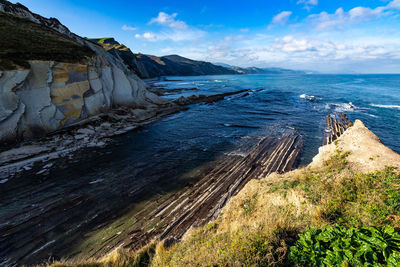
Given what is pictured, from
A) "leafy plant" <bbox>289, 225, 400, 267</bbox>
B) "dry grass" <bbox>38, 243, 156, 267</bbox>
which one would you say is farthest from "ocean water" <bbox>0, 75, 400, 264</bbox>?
"leafy plant" <bbox>289, 225, 400, 267</bbox>

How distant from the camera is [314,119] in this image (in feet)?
101

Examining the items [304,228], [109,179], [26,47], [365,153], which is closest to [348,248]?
[304,228]

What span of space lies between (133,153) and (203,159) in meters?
7.28

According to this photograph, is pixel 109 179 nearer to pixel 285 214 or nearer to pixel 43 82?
pixel 285 214

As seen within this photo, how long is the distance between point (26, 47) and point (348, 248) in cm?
3118

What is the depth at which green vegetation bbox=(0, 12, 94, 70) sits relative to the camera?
57.6 ft

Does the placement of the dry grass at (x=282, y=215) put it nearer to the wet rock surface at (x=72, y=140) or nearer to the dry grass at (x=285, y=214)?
the dry grass at (x=285, y=214)

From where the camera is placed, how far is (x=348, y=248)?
413cm

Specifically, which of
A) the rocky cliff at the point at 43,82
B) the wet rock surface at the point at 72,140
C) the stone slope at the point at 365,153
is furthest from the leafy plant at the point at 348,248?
the rocky cliff at the point at 43,82

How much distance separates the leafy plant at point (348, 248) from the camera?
375 centimetres

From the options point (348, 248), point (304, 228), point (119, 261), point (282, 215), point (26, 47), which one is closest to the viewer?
point (348, 248)

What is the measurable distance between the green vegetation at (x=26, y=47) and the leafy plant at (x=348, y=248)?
25.9 m

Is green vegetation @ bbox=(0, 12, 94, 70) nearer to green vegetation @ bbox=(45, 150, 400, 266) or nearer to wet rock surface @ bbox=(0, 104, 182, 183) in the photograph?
wet rock surface @ bbox=(0, 104, 182, 183)

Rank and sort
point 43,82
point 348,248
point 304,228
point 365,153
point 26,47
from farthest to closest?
point 26,47 → point 43,82 → point 365,153 → point 304,228 → point 348,248
